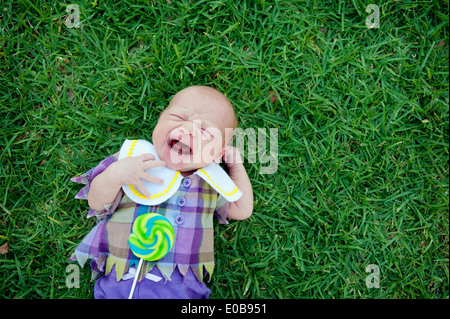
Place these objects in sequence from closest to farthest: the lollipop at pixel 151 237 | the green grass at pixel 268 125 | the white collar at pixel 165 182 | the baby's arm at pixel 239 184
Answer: the lollipop at pixel 151 237
the white collar at pixel 165 182
the baby's arm at pixel 239 184
the green grass at pixel 268 125

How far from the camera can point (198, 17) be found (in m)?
2.41

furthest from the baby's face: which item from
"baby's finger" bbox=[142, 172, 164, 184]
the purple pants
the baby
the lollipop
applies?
the purple pants

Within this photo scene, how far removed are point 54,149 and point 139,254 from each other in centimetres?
96

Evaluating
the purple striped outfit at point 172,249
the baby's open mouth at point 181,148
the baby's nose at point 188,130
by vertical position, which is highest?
the baby's nose at point 188,130

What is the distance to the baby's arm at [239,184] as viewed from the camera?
2.25m

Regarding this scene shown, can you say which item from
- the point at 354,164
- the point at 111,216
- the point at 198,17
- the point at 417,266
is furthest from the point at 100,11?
the point at 417,266

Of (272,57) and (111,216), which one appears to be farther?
(272,57)

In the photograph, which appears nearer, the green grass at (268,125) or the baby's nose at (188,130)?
the baby's nose at (188,130)

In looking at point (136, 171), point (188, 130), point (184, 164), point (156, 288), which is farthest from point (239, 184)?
point (156, 288)

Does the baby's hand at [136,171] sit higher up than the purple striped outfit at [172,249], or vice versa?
the baby's hand at [136,171]

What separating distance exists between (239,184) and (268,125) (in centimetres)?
44

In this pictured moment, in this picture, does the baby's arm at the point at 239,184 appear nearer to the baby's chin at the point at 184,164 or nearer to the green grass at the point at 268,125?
the green grass at the point at 268,125

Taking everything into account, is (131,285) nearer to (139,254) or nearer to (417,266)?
(139,254)

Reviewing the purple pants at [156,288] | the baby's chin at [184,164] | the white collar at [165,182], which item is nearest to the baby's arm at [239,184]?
the white collar at [165,182]
